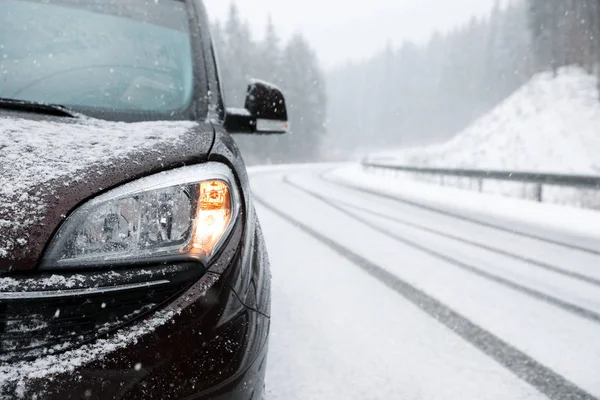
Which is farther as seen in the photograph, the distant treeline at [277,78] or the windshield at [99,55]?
the distant treeline at [277,78]

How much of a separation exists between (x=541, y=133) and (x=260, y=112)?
3136cm

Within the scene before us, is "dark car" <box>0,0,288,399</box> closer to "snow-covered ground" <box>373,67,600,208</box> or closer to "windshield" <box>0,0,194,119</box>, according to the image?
"windshield" <box>0,0,194,119</box>

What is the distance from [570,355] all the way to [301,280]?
212 centimetres

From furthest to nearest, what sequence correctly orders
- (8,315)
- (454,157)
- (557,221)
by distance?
(454,157), (557,221), (8,315)

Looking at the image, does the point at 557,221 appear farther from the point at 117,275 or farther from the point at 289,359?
the point at 117,275

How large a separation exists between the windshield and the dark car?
16.3 inches

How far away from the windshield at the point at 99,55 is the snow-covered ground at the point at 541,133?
73.2ft

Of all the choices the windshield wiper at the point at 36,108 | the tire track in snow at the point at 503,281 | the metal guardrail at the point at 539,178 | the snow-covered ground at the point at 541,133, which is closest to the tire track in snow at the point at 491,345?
the tire track in snow at the point at 503,281

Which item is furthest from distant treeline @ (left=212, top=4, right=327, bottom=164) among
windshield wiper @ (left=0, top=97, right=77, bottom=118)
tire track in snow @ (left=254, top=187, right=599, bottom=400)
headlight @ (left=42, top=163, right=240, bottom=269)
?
headlight @ (left=42, top=163, right=240, bottom=269)

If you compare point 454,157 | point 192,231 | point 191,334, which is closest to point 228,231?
point 192,231

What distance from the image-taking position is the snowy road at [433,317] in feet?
7.63

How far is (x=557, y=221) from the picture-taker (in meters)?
7.60

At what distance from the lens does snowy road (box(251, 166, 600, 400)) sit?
2326mm

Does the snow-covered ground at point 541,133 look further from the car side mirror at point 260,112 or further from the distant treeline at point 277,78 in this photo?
the car side mirror at point 260,112
